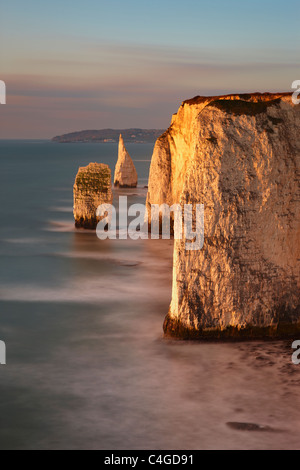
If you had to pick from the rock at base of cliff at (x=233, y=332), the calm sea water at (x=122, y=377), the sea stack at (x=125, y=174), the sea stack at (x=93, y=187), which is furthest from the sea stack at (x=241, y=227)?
the sea stack at (x=125, y=174)

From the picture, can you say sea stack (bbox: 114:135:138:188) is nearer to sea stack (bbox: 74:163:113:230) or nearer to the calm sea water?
sea stack (bbox: 74:163:113:230)

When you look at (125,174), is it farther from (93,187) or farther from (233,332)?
(233,332)

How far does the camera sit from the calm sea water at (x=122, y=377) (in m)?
7.09

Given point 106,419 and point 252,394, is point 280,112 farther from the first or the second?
point 106,419

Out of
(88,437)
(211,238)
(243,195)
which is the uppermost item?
(243,195)

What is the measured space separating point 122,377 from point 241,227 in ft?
9.05

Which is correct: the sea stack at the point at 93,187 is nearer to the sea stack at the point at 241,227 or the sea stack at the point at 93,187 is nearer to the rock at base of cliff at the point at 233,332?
the sea stack at the point at 241,227

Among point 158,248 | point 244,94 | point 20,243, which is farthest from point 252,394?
point 20,243

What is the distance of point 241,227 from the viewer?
975 cm

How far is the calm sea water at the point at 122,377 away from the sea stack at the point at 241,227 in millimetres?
446

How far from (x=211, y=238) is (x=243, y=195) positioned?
30.7 inches

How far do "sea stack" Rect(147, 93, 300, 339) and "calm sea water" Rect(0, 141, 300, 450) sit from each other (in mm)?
446
